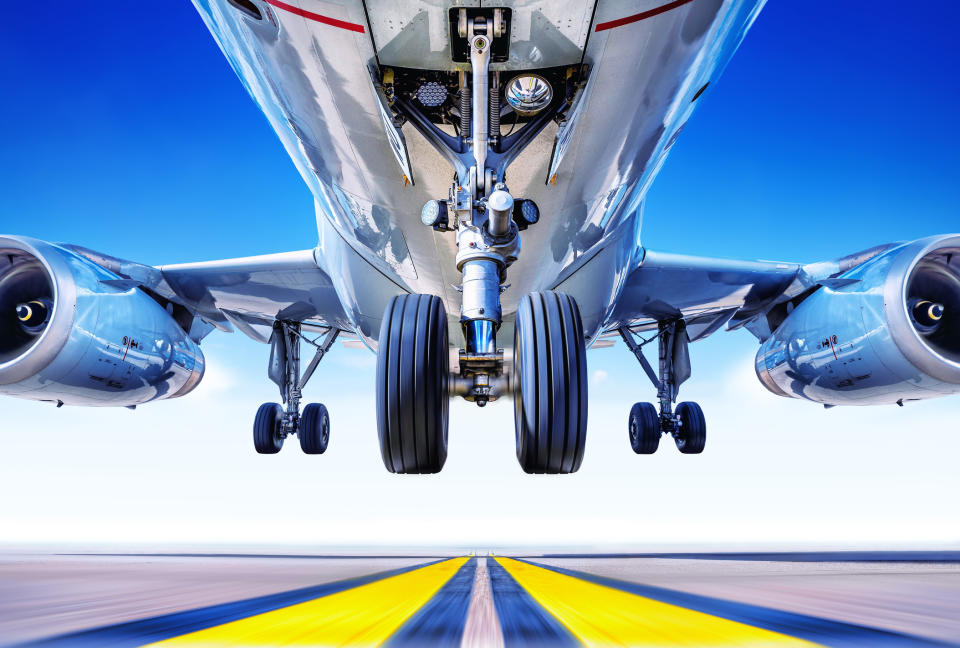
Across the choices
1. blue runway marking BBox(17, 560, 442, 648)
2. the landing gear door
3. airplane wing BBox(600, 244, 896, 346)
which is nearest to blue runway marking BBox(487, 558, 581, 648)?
blue runway marking BBox(17, 560, 442, 648)

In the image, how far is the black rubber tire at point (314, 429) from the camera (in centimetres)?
1036

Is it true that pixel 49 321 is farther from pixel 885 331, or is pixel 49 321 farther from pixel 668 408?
pixel 885 331

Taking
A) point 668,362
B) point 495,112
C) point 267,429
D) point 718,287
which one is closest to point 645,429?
point 668,362

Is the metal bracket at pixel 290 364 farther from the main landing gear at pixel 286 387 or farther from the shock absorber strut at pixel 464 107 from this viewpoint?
the shock absorber strut at pixel 464 107

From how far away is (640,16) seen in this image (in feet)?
9.90

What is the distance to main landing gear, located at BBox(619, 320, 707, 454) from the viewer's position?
376 inches

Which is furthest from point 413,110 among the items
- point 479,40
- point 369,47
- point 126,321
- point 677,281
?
point 677,281

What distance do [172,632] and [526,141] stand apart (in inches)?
117

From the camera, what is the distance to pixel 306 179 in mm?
4969

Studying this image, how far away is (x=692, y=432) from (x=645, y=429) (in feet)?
2.46

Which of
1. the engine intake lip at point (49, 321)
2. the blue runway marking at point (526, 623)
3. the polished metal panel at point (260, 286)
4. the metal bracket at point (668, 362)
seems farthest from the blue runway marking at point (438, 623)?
the metal bracket at point (668, 362)

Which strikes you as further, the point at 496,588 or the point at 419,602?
the point at 496,588

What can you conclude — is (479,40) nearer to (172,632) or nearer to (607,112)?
(607,112)

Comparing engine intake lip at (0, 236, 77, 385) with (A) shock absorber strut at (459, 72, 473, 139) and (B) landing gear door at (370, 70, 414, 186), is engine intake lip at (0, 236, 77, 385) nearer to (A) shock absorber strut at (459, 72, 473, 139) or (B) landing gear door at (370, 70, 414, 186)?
(B) landing gear door at (370, 70, 414, 186)
